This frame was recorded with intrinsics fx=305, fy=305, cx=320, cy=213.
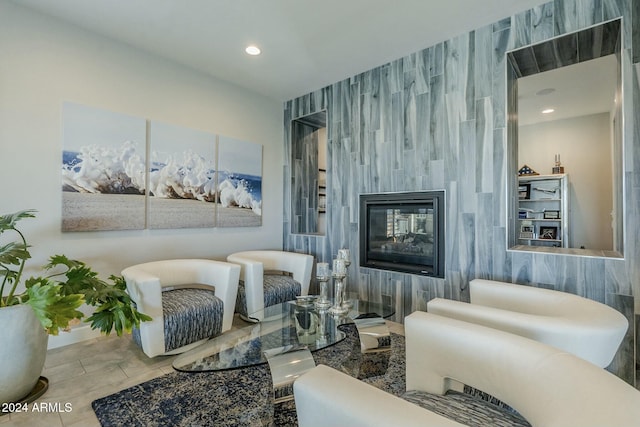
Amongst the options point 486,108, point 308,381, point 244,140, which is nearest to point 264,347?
point 308,381

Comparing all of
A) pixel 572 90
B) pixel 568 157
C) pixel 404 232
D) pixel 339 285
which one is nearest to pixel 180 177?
pixel 339 285

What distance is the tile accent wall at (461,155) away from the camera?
2080mm

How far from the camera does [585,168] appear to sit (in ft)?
15.5

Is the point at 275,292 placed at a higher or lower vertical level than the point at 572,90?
lower

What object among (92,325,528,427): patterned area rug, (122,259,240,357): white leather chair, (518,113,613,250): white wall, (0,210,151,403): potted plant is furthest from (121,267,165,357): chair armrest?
(518,113,613,250): white wall

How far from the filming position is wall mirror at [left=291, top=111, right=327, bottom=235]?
4309mm

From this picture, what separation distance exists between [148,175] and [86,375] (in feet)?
5.82

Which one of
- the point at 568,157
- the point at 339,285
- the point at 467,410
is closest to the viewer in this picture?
the point at 467,410

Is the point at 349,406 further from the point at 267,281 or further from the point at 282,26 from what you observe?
the point at 282,26

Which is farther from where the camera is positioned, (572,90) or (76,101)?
(572,90)

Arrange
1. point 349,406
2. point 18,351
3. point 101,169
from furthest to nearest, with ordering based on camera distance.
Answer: point 101,169 < point 18,351 < point 349,406

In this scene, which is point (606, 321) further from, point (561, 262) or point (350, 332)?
point (350, 332)

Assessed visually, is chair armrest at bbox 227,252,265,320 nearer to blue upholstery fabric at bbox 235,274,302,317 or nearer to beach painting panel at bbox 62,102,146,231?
blue upholstery fabric at bbox 235,274,302,317

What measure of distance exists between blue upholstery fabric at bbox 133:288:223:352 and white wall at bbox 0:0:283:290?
0.79 m
